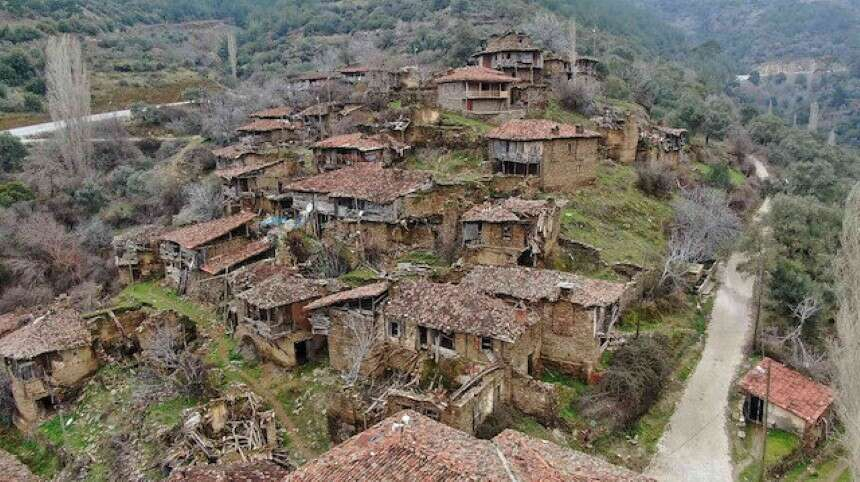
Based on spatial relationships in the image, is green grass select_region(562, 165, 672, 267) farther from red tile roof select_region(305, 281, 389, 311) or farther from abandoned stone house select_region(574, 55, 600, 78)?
abandoned stone house select_region(574, 55, 600, 78)

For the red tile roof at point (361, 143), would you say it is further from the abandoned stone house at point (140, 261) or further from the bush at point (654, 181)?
the bush at point (654, 181)

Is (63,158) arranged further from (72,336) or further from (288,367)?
(288,367)

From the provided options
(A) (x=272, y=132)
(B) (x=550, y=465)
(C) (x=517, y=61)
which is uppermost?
(C) (x=517, y=61)

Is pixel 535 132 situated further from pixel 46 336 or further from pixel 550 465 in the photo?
pixel 46 336

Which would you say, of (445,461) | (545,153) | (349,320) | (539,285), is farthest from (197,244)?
(445,461)

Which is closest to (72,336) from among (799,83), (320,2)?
(320,2)
